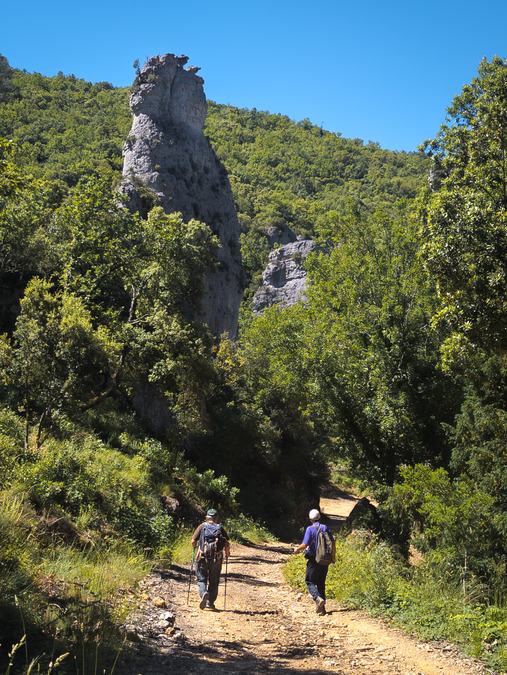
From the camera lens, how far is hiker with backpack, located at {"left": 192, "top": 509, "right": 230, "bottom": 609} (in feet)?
27.2

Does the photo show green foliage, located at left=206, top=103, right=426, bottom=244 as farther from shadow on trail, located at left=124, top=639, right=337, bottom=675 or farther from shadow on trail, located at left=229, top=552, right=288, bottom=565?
shadow on trail, located at left=124, top=639, right=337, bottom=675

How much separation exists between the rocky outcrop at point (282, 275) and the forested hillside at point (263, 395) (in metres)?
42.7

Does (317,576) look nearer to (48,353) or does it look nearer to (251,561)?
(251,561)

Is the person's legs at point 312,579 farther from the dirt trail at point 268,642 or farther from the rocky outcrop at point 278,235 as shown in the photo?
the rocky outcrop at point 278,235

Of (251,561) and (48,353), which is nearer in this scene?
(48,353)

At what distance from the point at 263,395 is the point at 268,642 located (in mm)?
23090

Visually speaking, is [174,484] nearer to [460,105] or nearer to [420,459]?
[420,459]

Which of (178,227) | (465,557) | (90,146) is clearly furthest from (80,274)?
(90,146)

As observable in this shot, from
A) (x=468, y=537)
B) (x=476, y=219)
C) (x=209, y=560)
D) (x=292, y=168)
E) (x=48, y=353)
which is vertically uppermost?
(x=292, y=168)

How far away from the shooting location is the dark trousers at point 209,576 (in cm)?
831

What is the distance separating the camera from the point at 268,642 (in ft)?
21.2

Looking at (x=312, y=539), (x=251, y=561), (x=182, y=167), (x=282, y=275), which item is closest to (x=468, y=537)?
(x=312, y=539)

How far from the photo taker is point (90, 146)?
67562 millimetres

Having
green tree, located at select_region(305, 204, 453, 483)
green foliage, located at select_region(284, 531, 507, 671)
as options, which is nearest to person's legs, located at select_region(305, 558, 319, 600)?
green foliage, located at select_region(284, 531, 507, 671)
